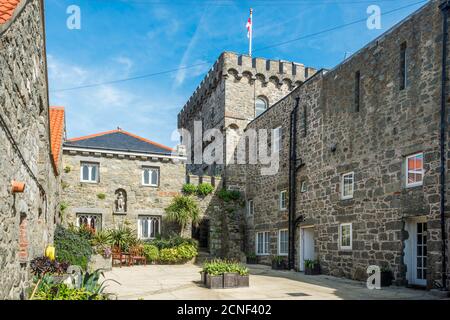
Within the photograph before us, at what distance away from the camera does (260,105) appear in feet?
90.0

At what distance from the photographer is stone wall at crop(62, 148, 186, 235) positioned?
22844mm

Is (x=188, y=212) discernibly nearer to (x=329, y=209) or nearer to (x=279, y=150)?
(x=279, y=150)

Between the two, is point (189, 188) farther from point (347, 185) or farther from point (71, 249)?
point (347, 185)

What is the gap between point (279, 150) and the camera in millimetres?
20938

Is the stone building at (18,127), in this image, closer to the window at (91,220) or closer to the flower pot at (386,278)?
the flower pot at (386,278)

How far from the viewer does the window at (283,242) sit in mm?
19764

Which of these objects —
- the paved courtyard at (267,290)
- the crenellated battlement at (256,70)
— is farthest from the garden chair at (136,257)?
the crenellated battlement at (256,70)

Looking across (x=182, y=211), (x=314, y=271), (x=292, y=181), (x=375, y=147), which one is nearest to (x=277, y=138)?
(x=292, y=181)

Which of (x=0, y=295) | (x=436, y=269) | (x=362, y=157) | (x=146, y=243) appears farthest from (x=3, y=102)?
(x=146, y=243)

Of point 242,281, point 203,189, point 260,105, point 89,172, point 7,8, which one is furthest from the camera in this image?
point 260,105

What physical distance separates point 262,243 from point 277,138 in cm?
564

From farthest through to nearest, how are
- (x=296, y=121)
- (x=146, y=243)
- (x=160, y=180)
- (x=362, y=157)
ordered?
(x=160, y=180) < (x=146, y=243) < (x=296, y=121) < (x=362, y=157)
